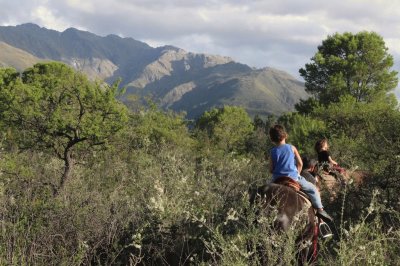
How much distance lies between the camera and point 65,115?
16.3 metres

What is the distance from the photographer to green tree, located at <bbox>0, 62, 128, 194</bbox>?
1598 centimetres

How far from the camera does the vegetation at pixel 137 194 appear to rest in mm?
5773

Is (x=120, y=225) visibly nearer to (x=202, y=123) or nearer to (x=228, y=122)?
(x=228, y=122)

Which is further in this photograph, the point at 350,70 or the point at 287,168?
the point at 350,70

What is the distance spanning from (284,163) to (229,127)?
52355 mm

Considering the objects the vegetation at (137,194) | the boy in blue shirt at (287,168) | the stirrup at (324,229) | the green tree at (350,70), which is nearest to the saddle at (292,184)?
the boy in blue shirt at (287,168)

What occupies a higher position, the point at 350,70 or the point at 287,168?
the point at 350,70

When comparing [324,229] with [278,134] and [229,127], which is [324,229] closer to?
[278,134]

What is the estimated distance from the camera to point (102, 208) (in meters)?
8.27

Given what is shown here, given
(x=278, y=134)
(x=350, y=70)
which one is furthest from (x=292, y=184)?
(x=350, y=70)

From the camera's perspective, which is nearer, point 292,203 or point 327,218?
point 292,203

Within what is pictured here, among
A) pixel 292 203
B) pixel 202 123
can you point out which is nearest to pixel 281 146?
pixel 292 203

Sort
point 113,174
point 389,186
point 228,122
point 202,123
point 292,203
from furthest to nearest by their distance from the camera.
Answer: point 202,123 < point 228,122 < point 113,174 < point 389,186 < point 292,203

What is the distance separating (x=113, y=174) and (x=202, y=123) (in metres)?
58.0
